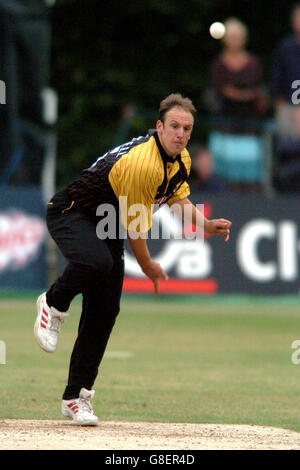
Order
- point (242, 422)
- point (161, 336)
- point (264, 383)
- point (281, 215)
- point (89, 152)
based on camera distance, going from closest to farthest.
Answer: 1. point (242, 422)
2. point (264, 383)
3. point (161, 336)
4. point (281, 215)
5. point (89, 152)

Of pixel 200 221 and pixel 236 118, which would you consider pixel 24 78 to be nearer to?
pixel 236 118

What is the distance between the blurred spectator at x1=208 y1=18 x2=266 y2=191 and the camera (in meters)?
19.3

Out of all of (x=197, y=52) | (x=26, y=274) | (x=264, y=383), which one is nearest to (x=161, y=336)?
(x=264, y=383)

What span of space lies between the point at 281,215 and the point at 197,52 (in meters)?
10.2

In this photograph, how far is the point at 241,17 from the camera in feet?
90.9

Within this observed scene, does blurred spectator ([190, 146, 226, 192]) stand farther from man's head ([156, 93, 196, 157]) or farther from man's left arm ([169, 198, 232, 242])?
man's head ([156, 93, 196, 157])

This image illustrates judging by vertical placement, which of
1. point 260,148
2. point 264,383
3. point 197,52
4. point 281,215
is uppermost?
point 197,52

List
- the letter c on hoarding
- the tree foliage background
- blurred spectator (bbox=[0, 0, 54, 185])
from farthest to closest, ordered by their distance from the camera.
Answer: the tree foliage background < blurred spectator (bbox=[0, 0, 54, 185]) < the letter c on hoarding

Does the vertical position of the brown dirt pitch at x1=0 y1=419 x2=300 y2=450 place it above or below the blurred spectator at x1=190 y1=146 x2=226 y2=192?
below

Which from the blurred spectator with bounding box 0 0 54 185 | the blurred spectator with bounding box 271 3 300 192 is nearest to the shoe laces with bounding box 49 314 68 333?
the blurred spectator with bounding box 271 3 300 192

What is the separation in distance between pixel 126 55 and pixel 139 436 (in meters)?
21.2

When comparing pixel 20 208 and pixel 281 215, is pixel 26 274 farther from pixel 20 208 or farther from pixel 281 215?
A: pixel 281 215

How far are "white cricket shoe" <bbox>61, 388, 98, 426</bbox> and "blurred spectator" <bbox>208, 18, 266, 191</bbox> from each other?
12.2 meters

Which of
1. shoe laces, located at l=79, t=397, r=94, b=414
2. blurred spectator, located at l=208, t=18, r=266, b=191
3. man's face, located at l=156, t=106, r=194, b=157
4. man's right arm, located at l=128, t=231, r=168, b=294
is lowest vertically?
shoe laces, located at l=79, t=397, r=94, b=414
